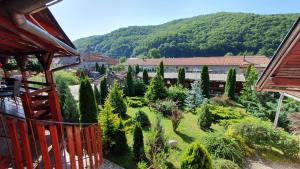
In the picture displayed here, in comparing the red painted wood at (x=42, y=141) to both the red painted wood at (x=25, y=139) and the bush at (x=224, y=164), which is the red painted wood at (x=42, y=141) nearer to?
the red painted wood at (x=25, y=139)

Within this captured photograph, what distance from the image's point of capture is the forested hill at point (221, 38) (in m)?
52.3

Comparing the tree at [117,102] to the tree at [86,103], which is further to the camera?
the tree at [117,102]

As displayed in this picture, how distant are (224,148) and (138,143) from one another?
141 inches

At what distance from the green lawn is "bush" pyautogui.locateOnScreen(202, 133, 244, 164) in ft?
4.16

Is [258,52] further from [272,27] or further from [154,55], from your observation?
[154,55]

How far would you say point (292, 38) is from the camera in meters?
2.37

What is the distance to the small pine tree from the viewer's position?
28.5 feet

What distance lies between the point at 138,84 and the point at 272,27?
142 ft

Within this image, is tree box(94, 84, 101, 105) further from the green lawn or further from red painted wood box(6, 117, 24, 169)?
red painted wood box(6, 117, 24, 169)

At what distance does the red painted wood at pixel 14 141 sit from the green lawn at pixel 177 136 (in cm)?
641

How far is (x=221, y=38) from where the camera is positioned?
6003 centimetres

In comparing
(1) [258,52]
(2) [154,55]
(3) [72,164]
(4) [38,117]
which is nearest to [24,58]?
(4) [38,117]

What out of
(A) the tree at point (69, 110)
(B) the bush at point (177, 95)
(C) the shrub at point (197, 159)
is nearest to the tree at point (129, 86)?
(B) the bush at point (177, 95)

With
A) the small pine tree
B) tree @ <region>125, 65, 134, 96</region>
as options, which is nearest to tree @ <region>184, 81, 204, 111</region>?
tree @ <region>125, 65, 134, 96</region>
